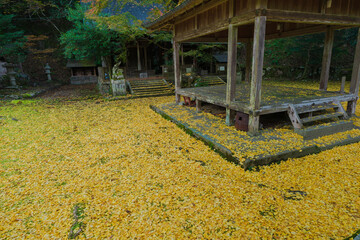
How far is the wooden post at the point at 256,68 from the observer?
4344mm

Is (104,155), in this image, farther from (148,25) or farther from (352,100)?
(352,100)

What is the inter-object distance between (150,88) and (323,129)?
1089cm

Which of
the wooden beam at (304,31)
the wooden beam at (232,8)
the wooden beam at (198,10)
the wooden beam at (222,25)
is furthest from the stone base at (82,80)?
the wooden beam at (232,8)

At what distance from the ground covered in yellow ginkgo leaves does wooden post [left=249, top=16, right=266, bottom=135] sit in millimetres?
1284

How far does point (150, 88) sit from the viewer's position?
13914mm

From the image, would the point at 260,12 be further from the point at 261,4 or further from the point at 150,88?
the point at 150,88

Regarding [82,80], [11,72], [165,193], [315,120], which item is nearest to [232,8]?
[315,120]

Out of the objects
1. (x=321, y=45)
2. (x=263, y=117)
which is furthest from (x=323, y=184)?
(x=321, y=45)

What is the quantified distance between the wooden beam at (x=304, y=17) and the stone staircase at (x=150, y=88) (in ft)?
31.2

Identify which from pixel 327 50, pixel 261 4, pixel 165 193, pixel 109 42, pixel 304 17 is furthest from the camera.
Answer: pixel 109 42

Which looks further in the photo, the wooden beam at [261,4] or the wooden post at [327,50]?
the wooden post at [327,50]

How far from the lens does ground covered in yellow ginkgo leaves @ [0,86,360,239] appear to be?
8.60ft

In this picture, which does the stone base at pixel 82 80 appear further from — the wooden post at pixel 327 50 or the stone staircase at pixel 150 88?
the wooden post at pixel 327 50

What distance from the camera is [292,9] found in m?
4.70
